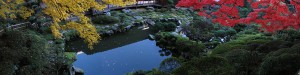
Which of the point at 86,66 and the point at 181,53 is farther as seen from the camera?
the point at 181,53

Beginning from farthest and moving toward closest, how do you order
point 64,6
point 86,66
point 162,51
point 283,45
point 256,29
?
1. point 256,29
2. point 162,51
3. point 86,66
4. point 283,45
5. point 64,6

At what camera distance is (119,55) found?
1274 cm

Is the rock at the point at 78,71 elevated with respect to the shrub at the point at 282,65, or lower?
lower

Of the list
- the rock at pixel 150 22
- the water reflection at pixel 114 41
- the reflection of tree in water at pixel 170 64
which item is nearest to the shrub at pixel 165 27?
the water reflection at pixel 114 41

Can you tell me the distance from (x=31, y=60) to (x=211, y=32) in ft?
33.4

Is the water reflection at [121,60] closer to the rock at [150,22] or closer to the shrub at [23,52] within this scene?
the rock at [150,22]

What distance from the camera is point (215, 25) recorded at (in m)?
16.4

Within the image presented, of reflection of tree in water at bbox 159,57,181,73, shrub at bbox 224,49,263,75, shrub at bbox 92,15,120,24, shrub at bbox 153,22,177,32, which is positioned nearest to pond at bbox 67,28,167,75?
shrub at bbox 153,22,177,32

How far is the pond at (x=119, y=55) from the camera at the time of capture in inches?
445

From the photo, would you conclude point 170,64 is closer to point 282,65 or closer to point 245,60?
point 245,60

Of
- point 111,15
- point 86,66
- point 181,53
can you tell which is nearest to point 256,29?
point 181,53

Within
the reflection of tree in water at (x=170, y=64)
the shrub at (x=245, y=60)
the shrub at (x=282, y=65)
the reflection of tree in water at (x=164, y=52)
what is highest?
the shrub at (x=282, y=65)

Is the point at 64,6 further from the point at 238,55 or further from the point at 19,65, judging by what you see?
the point at 238,55

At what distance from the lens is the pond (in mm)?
11312
